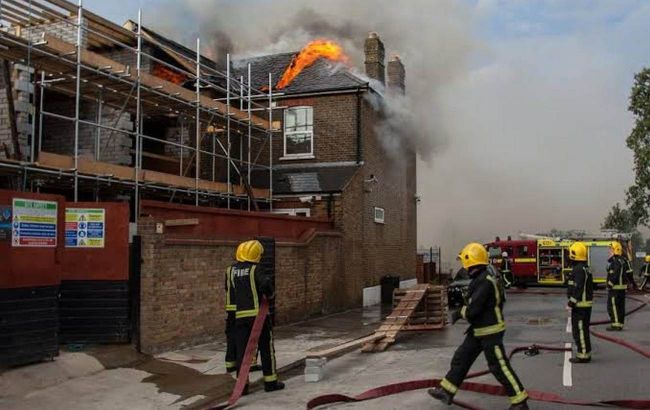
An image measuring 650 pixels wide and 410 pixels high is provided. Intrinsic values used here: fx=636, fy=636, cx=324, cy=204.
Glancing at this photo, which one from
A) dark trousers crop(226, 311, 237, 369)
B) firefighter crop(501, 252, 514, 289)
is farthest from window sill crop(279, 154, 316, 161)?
dark trousers crop(226, 311, 237, 369)

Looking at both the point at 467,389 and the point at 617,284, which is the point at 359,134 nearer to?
the point at 617,284

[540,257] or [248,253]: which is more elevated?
[248,253]

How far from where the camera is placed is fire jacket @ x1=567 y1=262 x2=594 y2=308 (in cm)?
899

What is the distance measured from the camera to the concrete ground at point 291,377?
691 centimetres

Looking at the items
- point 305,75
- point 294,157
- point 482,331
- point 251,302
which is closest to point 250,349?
point 251,302

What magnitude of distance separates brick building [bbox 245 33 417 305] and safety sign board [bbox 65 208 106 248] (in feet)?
26.8

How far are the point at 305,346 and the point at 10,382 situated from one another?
15.7ft

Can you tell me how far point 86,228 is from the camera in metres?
9.24

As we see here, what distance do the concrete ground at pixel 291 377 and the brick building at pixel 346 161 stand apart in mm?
6130

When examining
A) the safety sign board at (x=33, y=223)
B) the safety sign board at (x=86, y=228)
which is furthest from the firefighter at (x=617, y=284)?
the safety sign board at (x=33, y=223)

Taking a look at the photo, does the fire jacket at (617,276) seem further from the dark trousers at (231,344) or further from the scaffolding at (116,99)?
the scaffolding at (116,99)

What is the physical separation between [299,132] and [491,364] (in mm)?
13805

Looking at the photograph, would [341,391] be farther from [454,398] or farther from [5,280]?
[5,280]

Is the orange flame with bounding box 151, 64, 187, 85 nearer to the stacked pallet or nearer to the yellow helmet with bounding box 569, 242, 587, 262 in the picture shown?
the stacked pallet
